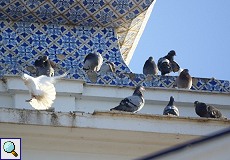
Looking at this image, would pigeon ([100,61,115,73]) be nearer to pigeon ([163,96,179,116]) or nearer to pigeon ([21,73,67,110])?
pigeon ([163,96,179,116])

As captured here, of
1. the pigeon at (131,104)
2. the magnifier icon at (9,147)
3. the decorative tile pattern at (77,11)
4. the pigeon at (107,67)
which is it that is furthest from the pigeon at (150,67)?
the magnifier icon at (9,147)

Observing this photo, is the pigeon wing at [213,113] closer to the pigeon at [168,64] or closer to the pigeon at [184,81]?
the pigeon at [184,81]

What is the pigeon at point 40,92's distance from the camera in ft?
28.0

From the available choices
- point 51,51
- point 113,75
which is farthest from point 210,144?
point 51,51

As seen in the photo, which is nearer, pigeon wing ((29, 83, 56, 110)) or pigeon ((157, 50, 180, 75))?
pigeon wing ((29, 83, 56, 110))

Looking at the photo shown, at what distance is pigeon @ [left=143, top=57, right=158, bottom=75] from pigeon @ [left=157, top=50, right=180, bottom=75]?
7cm

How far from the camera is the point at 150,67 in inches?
464

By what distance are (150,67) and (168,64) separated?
0.96ft

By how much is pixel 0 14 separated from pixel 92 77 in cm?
243

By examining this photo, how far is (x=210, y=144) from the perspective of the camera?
3105mm

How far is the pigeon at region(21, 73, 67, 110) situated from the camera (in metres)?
8.53

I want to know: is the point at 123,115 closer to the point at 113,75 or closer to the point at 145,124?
the point at 145,124

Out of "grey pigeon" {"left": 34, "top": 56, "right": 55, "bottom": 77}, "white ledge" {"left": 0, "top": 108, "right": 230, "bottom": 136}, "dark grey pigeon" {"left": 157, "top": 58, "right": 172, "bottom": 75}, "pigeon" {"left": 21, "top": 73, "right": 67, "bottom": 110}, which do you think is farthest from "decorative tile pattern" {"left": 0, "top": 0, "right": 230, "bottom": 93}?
"white ledge" {"left": 0, "top": 108, "right": 230, "bottom": 136}

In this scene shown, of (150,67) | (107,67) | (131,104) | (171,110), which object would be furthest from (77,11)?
(131,104)
